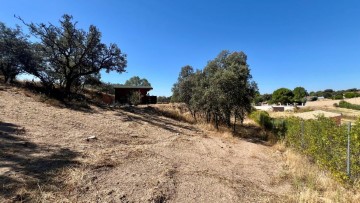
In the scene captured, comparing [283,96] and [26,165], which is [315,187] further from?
[283,96]

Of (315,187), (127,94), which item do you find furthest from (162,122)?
(127,94)

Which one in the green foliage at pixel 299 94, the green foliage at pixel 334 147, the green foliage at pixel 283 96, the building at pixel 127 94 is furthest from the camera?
the green foliage at pixel 299 94

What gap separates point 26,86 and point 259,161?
15063mm

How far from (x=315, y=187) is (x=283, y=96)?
261ft

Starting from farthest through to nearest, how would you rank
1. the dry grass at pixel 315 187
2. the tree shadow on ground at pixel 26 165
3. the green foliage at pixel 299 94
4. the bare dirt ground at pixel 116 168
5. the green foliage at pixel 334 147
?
the green foliage at pixel 299 94 → the green foliage at pixel 334 147 → the dry grass at pixel 315 187 → the bare dirt ground at pixel 116 168 → the tree shadow on ground at pixel 26 165

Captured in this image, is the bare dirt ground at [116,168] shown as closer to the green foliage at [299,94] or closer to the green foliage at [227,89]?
the green foliage at [227,89]

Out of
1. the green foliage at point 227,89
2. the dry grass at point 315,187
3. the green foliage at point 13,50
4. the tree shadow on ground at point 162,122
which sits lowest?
the dry grass at point 315,187

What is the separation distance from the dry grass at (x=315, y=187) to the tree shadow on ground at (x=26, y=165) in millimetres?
4515

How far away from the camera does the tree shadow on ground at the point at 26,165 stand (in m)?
3.42

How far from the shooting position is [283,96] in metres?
76.2

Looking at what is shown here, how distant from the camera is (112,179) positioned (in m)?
4.23

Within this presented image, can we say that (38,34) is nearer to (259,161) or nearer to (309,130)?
(259,161)

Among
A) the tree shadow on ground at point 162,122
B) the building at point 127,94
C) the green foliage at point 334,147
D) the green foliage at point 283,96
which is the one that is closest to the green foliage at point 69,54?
the tree shadow on ground at point 162,122

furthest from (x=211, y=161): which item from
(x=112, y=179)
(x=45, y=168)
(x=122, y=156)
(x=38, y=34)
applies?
(x=38, y=34)
